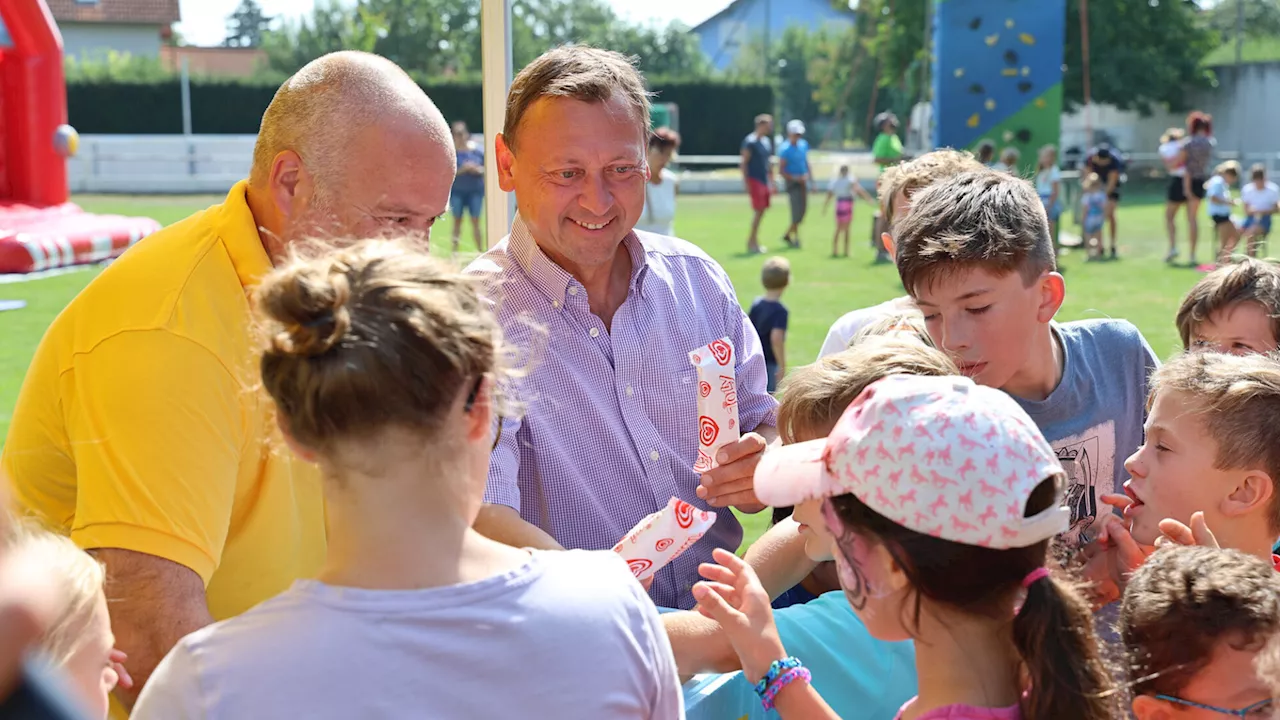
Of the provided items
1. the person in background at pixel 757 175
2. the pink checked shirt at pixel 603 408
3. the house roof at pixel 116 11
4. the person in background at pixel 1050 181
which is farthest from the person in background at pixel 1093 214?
the house roof at pixel 116 11

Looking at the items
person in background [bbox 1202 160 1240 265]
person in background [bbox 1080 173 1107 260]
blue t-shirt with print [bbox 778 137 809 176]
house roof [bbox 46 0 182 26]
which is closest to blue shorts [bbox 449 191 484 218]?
blue t-shirt with print [bbox 778 137 809 176]

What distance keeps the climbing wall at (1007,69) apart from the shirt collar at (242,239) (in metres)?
18.3

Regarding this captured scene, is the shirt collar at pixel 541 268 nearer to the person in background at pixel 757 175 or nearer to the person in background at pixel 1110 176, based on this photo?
the person in background at pixel 757 175

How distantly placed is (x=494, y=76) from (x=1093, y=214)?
1605 cm

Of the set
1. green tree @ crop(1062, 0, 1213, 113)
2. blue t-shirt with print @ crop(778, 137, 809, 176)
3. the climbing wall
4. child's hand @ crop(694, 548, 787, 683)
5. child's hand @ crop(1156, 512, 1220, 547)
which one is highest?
green tree @ crop(1062, 0, 1213, 113)

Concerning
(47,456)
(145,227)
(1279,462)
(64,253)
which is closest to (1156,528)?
(1279,462)

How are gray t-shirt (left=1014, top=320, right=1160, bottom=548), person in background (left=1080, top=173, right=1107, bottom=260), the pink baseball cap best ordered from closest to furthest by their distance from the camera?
the pink baseball cap, gray t-shirt (left=1014, top=320, right=1160, bottom=548), person in background (left=1080, top=173, right=1107, bottom=260)

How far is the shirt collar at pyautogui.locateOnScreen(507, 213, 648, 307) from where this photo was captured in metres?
2.89

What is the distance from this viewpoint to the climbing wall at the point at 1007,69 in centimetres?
1928

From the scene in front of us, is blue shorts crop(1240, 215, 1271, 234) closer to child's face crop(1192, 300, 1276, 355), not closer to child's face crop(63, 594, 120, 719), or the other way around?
child's face crop(1192, 300, 1276, 355)

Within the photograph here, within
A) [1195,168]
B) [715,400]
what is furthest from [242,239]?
[1195,168]

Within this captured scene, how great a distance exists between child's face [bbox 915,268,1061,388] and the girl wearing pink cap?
1.02m

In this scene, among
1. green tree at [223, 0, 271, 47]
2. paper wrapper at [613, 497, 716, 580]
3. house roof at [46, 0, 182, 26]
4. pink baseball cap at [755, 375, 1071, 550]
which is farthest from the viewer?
green tree at [223, 0, 271, 47]

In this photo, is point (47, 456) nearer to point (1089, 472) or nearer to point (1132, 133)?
point (1089, 472)
